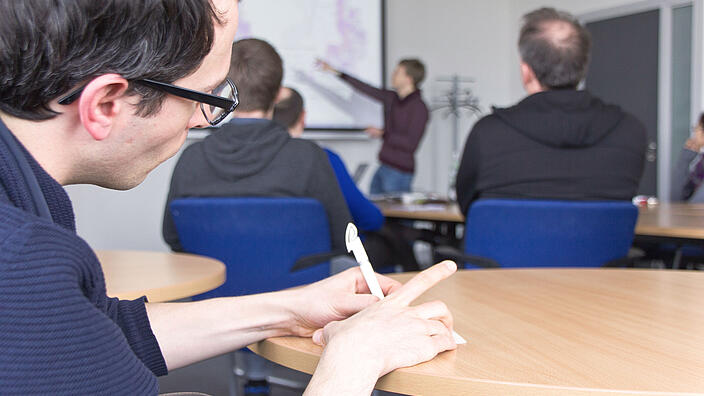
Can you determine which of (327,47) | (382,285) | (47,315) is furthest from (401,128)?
(47,315)

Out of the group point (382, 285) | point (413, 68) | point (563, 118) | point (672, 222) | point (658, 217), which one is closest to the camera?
point (382, 285)

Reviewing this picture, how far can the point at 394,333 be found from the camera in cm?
75

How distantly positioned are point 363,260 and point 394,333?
17 centimetres

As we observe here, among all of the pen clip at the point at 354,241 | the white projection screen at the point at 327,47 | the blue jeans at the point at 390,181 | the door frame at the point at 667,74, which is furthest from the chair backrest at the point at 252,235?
the door frame at the point at 667,74

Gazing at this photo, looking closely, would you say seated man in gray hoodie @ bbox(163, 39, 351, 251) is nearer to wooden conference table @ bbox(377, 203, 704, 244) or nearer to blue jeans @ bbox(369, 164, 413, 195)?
wooden conference table @ bbox(377, 203, 704, 244)

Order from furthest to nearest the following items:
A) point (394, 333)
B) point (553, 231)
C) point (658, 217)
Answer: point (658, 217) < point (553, 231) < point (394, 333)

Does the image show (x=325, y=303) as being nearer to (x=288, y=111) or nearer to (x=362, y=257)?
(x=362, y=257)

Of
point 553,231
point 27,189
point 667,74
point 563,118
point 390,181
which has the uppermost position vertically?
point 667,74

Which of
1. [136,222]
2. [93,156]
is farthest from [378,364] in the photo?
[136,222]

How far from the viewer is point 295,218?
208 cm

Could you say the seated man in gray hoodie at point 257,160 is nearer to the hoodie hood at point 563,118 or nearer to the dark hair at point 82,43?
the hoodie hood at point 563,118

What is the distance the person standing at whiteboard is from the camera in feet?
18.6

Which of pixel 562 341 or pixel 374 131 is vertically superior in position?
pixel 374 131

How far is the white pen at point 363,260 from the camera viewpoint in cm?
86
